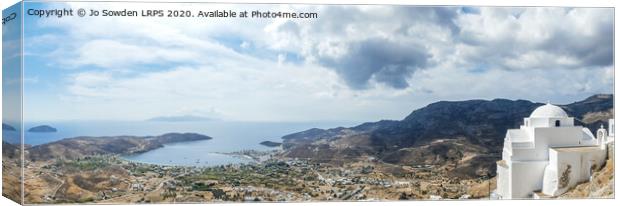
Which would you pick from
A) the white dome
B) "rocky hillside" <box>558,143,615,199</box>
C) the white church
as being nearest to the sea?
the white church

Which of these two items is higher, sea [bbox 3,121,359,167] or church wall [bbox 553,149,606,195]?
sea [bbox 3,121,359,167]

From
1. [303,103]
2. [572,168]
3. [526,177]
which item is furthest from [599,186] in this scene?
[303,103]

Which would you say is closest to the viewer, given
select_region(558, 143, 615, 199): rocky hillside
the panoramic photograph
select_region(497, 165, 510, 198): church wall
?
the panoramic photograph

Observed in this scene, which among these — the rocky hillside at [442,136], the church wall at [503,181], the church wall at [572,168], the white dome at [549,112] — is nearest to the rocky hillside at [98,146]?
the rocky hillside at [442,136]

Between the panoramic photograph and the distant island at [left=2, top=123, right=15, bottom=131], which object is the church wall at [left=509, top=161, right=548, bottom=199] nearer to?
the panoramic photograph

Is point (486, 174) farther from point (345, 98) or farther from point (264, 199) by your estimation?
point (264, 199)
